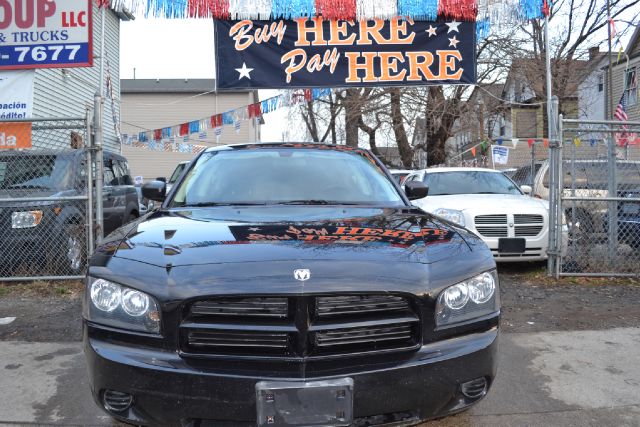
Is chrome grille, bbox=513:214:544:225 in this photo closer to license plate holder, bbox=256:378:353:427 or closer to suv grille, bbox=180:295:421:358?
suv grille, bbox=180:295:421:358

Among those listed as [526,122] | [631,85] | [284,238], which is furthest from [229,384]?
[526,122]

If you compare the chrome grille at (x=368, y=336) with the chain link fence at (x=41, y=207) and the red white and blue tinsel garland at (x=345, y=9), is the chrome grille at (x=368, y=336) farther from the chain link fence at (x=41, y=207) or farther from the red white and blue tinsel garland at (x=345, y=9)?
the red white and blue tinsel garland at (x=345, y=9)

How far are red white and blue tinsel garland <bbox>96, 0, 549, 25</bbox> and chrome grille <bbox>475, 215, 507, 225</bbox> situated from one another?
8.80 ft

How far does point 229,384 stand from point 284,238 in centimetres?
71

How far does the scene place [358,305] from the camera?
225 cm

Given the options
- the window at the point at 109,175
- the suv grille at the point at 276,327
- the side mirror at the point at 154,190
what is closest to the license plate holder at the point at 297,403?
the suv grille at the point at 276,327

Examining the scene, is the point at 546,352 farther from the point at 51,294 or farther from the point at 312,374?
the point at 51,294

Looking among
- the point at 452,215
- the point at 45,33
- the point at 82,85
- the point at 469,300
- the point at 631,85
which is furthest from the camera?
the point at 631,85

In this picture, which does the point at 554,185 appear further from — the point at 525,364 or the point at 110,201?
the point at 110,201

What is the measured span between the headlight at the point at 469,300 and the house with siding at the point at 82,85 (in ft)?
35.2

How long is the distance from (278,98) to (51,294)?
609cm

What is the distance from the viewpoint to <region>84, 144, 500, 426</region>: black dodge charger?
6.95 ft

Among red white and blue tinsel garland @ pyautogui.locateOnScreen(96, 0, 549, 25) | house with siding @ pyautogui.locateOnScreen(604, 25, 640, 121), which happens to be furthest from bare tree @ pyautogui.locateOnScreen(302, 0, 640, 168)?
red white and blue tinsel garland @ pyautogui.locateOnScreen(96, 0, 549, 25)

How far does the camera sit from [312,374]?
2139 mm
